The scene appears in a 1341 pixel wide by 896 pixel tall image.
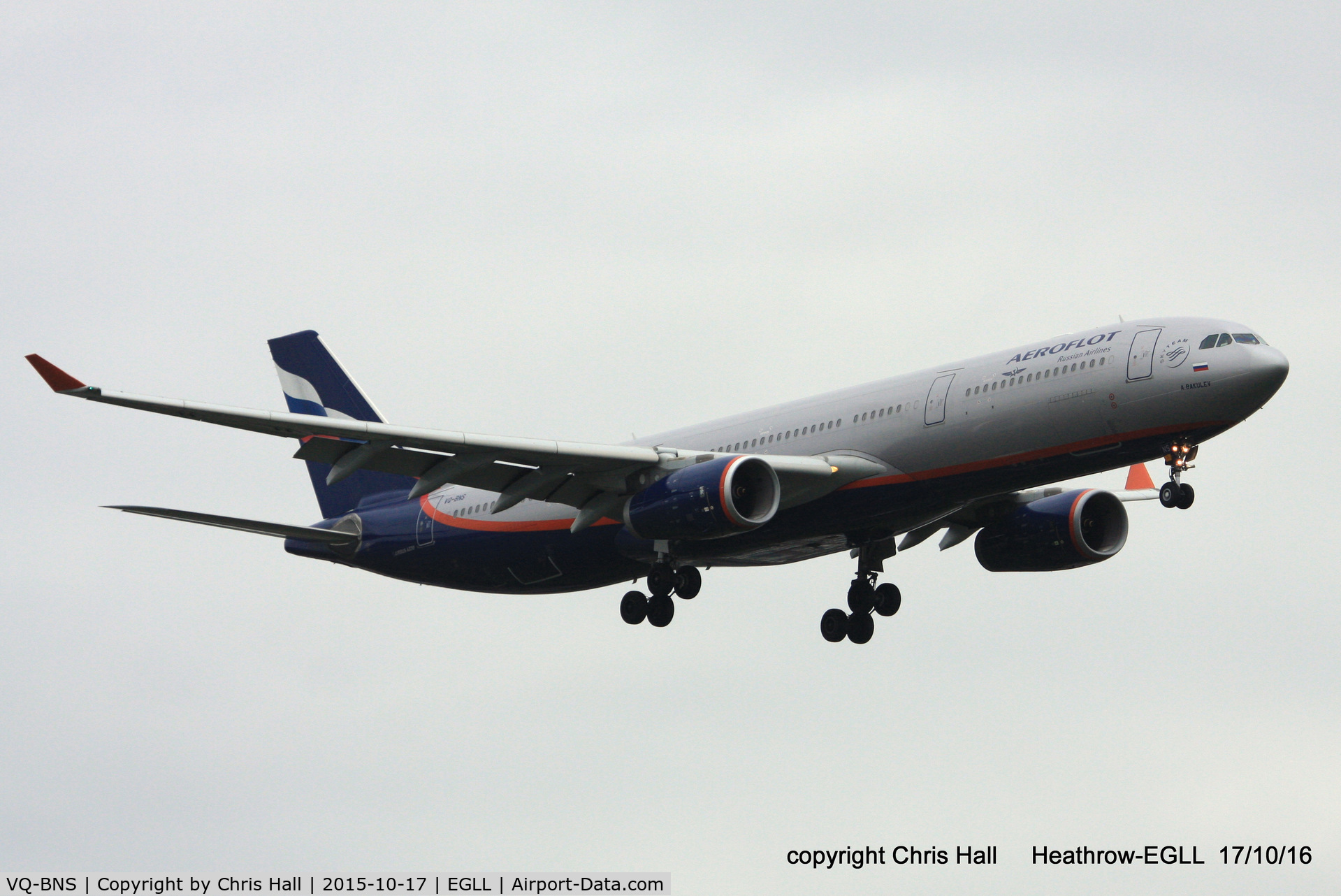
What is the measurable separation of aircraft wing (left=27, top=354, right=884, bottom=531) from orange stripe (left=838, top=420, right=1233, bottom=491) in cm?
23

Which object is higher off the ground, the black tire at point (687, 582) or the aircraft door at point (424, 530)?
the aircraft door at point (424, 530)

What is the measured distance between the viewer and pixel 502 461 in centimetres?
3616

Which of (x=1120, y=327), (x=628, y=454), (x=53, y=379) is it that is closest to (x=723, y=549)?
(x=628, y=454)

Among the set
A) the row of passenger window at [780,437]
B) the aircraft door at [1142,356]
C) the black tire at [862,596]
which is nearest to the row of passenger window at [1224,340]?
the aircraft door at [1142,356]

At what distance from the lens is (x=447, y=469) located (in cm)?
3616

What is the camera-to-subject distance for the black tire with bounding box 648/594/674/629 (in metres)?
40.1

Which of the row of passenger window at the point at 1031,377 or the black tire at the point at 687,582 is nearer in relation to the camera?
the row of passenger window at the point at 1031,377

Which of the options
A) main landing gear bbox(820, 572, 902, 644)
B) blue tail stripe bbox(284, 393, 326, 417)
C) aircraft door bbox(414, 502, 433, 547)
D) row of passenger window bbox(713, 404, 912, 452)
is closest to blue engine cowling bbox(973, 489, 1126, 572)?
main landing gear bbox(820, 572, 902, 644)

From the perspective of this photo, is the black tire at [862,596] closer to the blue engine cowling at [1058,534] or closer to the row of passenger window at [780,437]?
the blue engine cowling at [1058,534]

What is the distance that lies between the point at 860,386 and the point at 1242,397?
8.05m

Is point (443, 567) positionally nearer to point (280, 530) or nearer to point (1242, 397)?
point (280, 530)

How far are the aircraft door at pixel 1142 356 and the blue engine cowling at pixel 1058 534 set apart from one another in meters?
7.55

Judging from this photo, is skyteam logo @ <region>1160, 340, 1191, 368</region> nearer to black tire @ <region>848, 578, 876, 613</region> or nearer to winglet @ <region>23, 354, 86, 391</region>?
black tire @ <region>848, 578, 876, 613</region>

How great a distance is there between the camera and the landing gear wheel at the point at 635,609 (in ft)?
133
